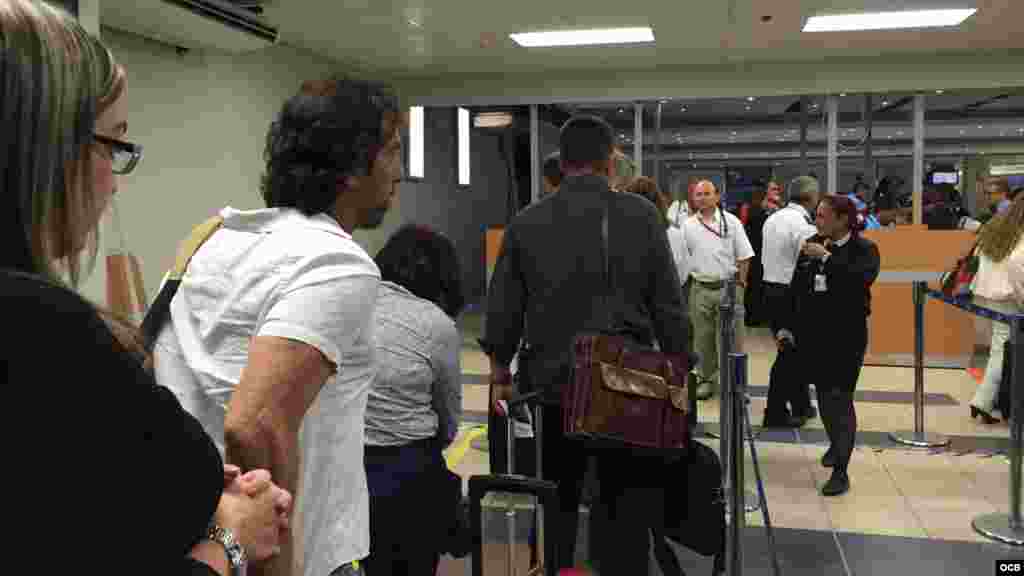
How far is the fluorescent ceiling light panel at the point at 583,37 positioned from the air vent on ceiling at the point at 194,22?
2.31 metres

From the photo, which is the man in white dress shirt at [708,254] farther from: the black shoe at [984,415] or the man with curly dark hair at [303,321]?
the man with curly dark hair at [303,321]

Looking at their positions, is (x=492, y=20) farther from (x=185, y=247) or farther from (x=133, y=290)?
(x=185, y=247)

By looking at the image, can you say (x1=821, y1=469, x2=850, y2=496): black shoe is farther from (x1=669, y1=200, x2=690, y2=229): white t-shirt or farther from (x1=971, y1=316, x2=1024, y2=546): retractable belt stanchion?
(x1=669, y1=200, x2=690, y2=229): white t-shirt

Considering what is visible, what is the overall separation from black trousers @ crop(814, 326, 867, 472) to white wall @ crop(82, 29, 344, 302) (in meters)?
4.46

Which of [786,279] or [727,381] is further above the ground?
[786,279]

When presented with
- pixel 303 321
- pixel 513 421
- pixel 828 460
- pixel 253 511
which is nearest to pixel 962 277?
pixel 828 460

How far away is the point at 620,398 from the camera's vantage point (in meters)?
2.32

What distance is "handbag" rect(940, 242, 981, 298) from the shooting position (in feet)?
15.2

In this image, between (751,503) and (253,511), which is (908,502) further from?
(253,511)

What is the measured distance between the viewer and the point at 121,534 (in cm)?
67

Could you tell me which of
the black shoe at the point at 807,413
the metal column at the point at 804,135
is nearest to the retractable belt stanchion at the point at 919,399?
the black shoe at the point at 807,413

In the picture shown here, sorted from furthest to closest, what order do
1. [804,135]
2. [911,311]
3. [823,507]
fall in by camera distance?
[804,135]
[911,311]
[823,507]

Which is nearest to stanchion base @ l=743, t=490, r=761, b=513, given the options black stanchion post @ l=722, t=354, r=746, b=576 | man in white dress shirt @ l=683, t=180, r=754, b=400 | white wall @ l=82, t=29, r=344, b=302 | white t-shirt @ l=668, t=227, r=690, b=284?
black stanchion post @ l=722, t=354, r=746, b=576

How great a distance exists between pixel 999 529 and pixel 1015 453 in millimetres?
329
